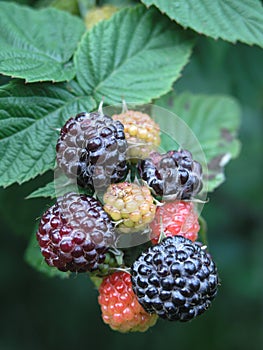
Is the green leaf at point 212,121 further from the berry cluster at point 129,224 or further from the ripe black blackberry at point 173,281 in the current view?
the ripe black blackberry at point 173,281

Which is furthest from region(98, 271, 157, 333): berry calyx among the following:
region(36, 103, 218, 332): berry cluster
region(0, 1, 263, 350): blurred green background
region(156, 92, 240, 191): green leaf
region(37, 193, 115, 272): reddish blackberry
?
region(0, 1, 263, 350): blurred green background

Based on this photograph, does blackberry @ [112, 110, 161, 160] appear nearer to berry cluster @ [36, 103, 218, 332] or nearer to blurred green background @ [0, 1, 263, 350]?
berry cluster @ [36, 103, 218, 332]

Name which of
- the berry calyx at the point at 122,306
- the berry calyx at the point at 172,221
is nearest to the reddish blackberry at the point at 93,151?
the berry calyx at the point at 172,221

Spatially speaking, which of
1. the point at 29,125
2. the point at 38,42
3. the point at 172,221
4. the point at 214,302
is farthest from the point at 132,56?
the point at 214,302

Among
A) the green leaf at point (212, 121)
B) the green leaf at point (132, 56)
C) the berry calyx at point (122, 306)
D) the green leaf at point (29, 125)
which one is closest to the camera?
the berry calyx at point (122, 306)

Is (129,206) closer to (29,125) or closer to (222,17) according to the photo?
(29,125)

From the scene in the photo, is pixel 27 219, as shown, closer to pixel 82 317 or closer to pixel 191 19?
pixel 191 19

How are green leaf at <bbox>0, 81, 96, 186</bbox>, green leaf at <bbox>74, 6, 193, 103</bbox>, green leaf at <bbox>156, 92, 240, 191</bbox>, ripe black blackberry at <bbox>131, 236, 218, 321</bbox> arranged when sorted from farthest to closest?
green leaf at <bbox>156, 92, 240, 191</bbox>
green leaf at <bbox>74, 6, 193, 103</bbox>
green leaf at <bbox>0, 81, 96, 186</bbox>
ripe black blackberry at <bbox>131, 236, 218, 321</bbox>
